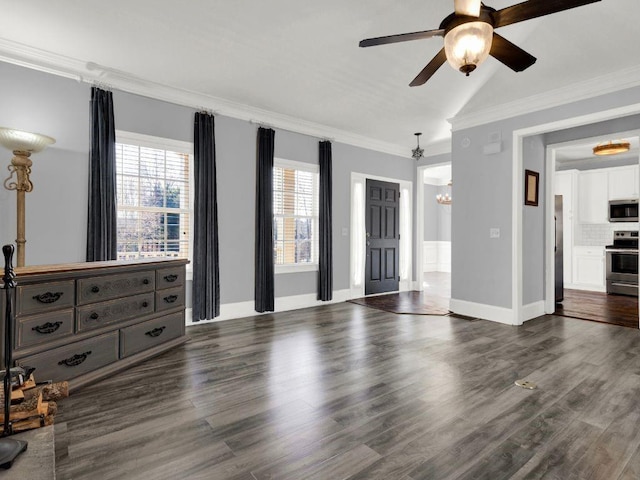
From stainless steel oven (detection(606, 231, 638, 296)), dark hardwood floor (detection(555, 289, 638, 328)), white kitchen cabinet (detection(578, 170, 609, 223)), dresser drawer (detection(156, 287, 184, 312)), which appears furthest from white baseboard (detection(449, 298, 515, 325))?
white kitchen cabinet (detection(578, 170, 609, 223))

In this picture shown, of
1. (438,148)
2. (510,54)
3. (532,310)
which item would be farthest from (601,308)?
(510,54)

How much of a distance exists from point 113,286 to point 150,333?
596 mm

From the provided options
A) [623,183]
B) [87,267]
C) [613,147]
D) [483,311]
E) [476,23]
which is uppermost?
[613,147]

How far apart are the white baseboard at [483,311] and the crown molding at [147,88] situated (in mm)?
3239

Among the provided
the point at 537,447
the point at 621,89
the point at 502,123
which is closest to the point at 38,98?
the point at 537,447

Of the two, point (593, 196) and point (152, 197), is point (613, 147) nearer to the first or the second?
point (593, 196)

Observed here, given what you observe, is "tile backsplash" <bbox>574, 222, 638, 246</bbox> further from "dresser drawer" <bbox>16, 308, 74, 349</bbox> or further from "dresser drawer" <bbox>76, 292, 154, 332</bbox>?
"dresser drawer" <bbox>16, 308, 74, 349</bbox>

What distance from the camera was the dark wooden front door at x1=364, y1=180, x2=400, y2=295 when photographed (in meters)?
6.69

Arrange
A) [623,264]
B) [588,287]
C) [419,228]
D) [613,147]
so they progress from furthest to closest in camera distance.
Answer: [419,228] → [588,287] → [623,264] → [613,147]

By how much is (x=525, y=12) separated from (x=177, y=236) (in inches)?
159

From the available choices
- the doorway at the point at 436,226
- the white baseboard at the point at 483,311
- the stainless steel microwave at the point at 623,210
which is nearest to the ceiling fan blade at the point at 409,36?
the white baseboard at the point at 483,311

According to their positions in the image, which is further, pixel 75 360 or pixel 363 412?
pixel 75 360

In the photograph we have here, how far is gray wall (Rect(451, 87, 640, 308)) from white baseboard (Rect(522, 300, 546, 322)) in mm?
144

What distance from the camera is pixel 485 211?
16.4ft
